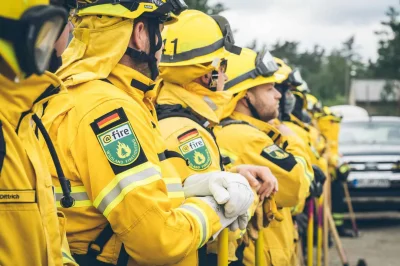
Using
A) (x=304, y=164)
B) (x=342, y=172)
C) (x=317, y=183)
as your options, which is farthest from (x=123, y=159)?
(x=342, y=172)

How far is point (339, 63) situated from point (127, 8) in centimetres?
8609

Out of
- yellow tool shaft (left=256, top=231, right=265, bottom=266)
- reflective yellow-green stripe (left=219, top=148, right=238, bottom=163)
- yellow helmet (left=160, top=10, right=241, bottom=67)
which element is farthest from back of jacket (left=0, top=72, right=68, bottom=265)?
reflective yellow-green stripe (left=219, top=148, right=238, bottom=163)

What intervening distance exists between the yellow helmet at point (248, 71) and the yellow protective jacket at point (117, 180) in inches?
106

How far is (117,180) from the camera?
9.38 ft

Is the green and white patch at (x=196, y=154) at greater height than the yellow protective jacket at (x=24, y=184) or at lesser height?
lesser

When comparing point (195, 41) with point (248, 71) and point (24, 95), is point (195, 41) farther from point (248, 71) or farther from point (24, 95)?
point (24, 95)

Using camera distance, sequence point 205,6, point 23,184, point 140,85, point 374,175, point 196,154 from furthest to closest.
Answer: point 205,6
point 374,175
point 196,154
point 140,85
point 23,184

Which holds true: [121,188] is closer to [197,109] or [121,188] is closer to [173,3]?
[173,3]

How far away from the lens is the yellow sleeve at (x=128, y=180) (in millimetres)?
2867

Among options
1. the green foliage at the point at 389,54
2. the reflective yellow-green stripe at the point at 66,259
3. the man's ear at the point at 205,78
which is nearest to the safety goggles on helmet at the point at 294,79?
the man's ear at the point at 205,78

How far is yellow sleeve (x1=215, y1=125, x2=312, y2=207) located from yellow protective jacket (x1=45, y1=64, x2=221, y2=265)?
76.5 inches

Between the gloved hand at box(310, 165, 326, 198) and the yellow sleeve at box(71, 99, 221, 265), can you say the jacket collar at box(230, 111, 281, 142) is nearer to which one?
the gloved hand at box(310, 165, 326, 198)

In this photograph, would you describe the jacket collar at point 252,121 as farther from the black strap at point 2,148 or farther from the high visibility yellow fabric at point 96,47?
the black strap at point 2,148

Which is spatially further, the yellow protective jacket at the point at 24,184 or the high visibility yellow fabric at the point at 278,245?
the high visibility yellow fabric at the point at 278,245
